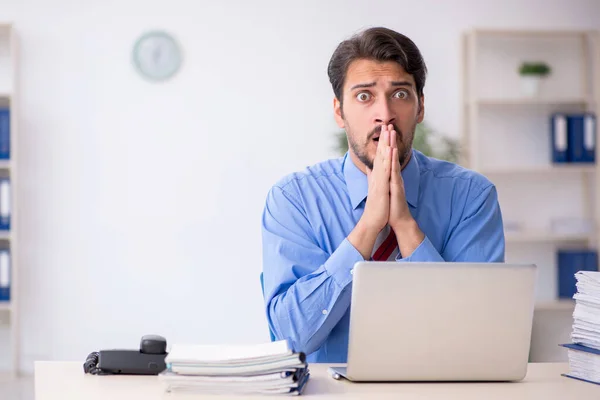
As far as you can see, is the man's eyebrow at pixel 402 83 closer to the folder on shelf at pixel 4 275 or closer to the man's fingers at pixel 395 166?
the man's fingers at pixel 395 166

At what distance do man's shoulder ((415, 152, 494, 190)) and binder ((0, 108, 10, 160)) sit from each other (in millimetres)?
3184

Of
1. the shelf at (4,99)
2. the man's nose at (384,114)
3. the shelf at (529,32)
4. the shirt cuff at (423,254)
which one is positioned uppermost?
the shelf at (529,32)

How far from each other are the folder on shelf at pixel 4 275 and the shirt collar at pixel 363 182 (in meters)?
3.10

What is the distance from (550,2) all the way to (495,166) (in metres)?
Result: 1.14

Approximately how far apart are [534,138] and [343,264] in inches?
149

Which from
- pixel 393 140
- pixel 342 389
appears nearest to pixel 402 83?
pixel 393 140

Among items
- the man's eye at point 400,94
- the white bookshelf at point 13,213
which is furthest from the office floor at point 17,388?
the man's eye at point 400,94

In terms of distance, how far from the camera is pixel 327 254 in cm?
220

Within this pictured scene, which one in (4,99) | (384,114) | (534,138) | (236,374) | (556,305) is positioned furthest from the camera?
(534,138)

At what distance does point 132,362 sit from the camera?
1.76 m

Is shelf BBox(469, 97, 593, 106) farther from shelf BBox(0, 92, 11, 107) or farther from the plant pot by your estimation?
shelf BBox(0, 92, 11, 107)

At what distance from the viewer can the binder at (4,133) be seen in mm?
4836

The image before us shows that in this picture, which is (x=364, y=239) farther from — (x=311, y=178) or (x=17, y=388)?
(x=17, y=388)

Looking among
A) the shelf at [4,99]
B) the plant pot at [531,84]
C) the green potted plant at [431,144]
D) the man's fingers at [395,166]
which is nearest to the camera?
the man's fingers at [395,166]
